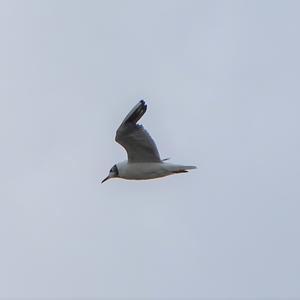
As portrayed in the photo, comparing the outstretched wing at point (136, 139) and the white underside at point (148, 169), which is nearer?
the outstretched wing at point (136, 139)

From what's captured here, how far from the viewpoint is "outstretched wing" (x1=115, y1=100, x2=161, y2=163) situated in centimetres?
6512

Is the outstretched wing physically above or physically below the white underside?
above

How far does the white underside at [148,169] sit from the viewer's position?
65.6m

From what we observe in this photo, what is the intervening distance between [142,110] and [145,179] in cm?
199

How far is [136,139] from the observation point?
65562mm

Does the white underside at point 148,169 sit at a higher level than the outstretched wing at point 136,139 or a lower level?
lower

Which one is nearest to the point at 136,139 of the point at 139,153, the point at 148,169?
the point at 139,153

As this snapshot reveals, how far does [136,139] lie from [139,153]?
522 mm

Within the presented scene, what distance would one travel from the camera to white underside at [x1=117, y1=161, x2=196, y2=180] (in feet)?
215

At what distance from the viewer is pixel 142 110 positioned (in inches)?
2562

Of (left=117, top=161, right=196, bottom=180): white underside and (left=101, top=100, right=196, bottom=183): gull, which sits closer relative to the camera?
(left=101, top=100, right=196, bottom=183): gull

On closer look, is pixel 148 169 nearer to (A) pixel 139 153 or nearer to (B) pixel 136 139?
(A) pixel 139 153

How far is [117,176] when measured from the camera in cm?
6675

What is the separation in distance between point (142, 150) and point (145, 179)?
0.76 meters
